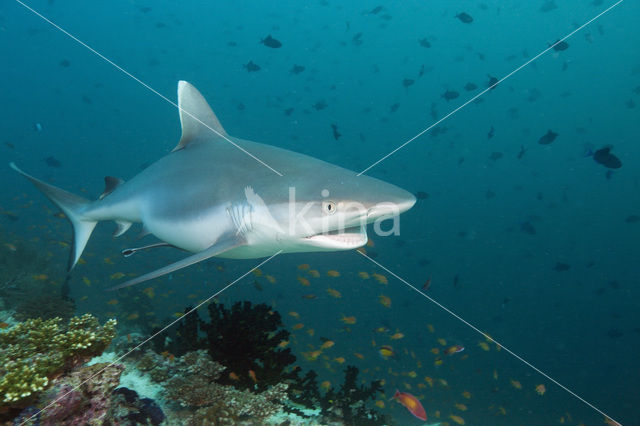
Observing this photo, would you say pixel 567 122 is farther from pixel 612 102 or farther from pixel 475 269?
pixel 475 269

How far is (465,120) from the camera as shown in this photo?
3506 inches

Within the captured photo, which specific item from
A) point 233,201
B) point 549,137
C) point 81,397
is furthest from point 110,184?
point 549,137

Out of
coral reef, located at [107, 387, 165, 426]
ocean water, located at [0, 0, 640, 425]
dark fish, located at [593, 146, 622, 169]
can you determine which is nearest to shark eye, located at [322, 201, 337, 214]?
coral reef, located at [107, 387, 165, 426]

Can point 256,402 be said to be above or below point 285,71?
below

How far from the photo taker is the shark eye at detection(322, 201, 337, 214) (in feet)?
9.72

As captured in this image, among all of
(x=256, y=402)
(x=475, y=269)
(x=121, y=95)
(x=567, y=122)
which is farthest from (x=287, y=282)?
(x=121, y=95)

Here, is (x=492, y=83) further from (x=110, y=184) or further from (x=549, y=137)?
(x=110, y=184)

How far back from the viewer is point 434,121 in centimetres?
5069

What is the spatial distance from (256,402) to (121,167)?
10109 centimetres

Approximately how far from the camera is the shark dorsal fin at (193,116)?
4645 millimetres

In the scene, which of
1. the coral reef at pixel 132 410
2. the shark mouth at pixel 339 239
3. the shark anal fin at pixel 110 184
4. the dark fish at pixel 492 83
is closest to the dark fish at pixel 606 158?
the dark fish at pixel 492 83

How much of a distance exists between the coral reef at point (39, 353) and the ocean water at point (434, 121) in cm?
3041

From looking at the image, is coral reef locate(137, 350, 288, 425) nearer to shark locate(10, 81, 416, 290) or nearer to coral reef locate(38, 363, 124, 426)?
coral reef locate(38, 363, 124, 426)

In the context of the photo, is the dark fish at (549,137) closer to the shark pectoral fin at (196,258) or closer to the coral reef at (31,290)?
the shark pectoral fin at (196,258)
